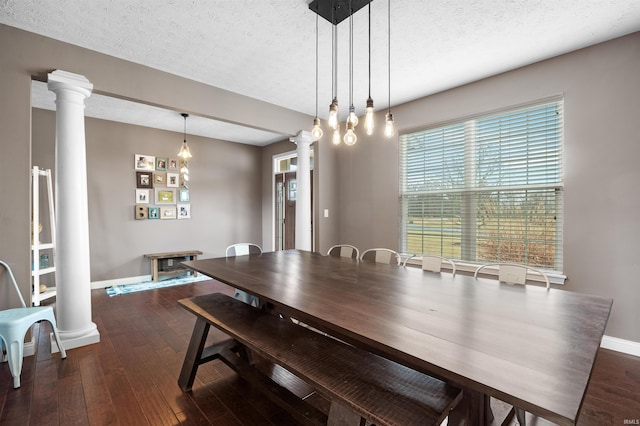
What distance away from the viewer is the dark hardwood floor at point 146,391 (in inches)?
68.0

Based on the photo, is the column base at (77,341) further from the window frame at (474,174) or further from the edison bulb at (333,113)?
the window frame at (474,174)

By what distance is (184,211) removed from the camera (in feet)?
17.6

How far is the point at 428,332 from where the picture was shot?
111 centimetres

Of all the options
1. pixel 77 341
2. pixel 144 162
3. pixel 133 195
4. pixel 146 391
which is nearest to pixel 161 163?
pixel 144 162

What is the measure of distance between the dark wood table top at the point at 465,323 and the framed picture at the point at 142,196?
3.56 meters

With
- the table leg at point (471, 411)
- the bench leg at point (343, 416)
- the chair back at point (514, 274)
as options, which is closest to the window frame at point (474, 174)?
the chair back at point (514, 274)

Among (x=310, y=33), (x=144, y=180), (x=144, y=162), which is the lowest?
(x=144, y=180)

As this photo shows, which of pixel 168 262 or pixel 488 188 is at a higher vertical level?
pixel 488 188

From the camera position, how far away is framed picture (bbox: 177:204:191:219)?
532cm

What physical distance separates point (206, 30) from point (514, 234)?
360cm

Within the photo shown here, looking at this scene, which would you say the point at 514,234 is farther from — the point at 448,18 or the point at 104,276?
the point at 104,276

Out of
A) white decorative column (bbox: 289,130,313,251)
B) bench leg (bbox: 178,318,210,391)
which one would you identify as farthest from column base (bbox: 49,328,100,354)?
white decorative column (bbox: 289,130,313,251)

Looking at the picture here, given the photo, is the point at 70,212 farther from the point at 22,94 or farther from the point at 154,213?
the point at 154,213

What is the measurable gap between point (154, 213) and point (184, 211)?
507mm
